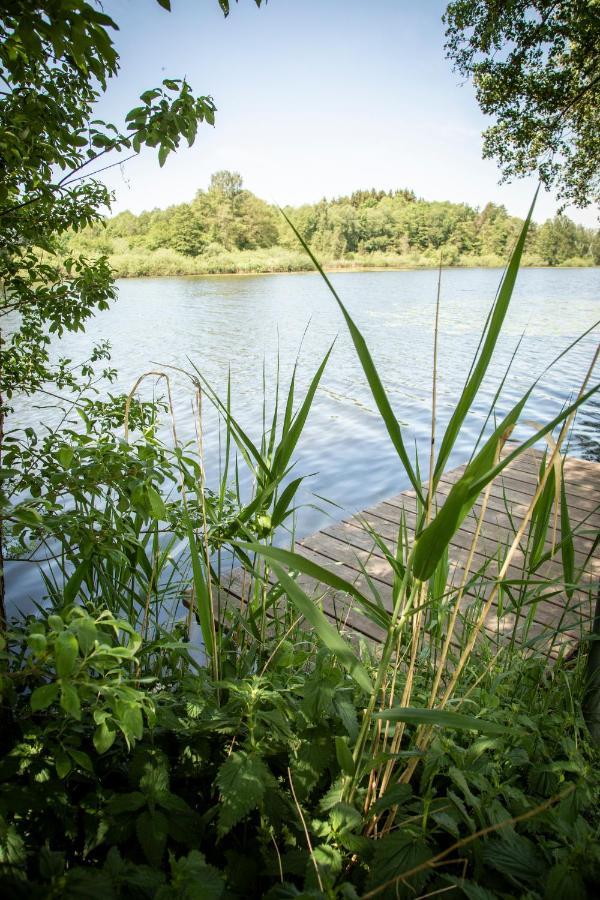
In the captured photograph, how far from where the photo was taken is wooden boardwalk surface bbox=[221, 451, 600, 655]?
2.35 meters

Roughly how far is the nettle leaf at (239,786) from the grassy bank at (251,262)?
1210 inches

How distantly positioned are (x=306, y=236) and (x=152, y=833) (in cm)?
3554

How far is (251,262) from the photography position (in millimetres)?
34375

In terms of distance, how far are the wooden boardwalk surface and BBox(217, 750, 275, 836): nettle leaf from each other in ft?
3.33

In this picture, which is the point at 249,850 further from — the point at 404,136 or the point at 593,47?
the point at 404,136

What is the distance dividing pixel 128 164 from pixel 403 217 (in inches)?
1583

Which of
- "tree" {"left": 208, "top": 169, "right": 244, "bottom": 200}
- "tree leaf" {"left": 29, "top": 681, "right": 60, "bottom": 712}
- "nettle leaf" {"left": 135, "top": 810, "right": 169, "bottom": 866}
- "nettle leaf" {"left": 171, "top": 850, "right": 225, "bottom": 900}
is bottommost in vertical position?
"nettle leaf" {"left": 135, "top": 810, "right": 169, "bottom": 866}

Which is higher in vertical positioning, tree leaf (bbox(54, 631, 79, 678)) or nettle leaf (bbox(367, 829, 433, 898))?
tree leaf (bbox(54, 631, 79, 678))

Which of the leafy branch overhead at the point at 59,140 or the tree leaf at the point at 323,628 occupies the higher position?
the leafy branch overhead at the point at 59,140

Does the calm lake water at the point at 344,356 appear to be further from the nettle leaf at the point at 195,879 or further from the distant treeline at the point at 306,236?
the distant treeline at the point at 306,236

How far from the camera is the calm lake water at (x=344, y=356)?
578 centimetres

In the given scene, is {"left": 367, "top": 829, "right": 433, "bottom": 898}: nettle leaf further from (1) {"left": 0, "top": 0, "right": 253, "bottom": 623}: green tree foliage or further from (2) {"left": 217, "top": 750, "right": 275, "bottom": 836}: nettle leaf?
(1) {"left": 0, "top": 0, "right": 253, "bottom": 623}: green tree foliage

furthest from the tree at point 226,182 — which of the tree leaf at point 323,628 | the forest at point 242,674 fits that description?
the tree leaf at point 323,628

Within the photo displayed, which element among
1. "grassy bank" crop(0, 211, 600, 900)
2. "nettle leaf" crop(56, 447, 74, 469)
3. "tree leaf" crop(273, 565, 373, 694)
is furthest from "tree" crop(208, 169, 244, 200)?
"tree leaf" crop(273, 565, 373, 694)
